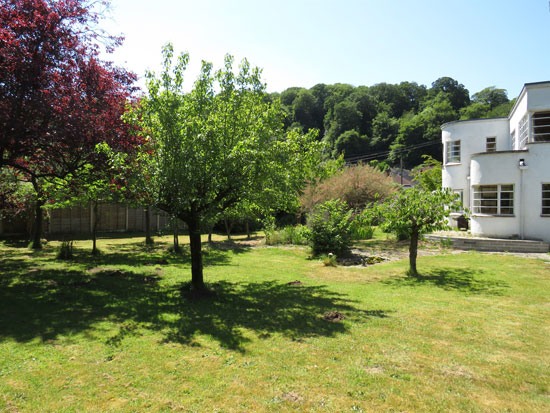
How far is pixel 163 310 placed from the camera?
7.05m

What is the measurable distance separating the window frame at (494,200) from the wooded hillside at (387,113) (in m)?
45.9

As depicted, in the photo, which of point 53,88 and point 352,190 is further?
point 352,190

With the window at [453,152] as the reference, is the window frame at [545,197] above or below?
below

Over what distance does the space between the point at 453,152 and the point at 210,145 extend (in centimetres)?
1873

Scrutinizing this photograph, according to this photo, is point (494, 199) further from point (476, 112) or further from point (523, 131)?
point (476, 112)

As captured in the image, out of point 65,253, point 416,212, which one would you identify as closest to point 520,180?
point 416,212

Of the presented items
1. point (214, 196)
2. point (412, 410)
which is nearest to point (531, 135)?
point (214, 196)

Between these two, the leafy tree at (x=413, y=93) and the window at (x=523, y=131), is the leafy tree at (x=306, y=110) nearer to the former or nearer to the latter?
the leafy tree at (x=413, y=93)

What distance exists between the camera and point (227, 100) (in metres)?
7.95

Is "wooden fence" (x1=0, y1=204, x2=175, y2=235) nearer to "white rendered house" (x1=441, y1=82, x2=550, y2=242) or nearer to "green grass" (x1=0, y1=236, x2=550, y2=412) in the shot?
"green grass" (x1=0, y1=236, x2=550, y2=412)

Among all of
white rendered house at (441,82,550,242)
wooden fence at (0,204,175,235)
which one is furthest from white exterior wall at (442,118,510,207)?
wooden fence at (0,204,175,235)

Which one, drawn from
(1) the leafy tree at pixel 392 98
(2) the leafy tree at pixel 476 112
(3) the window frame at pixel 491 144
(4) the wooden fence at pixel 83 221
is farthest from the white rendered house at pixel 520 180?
(1) the leafy tree at pixel 392 98

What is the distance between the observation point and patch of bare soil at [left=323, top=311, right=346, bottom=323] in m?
6.46

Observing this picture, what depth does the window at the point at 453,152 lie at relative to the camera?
68.4 ft
